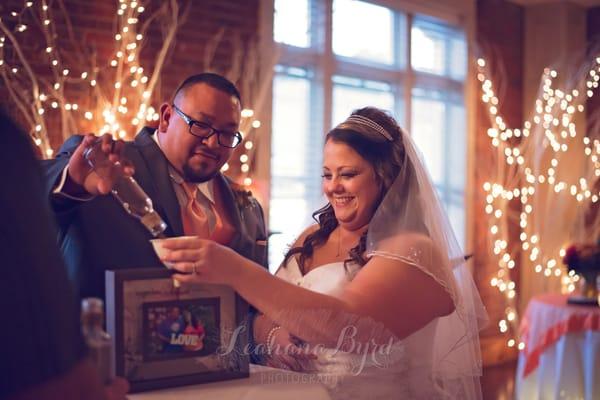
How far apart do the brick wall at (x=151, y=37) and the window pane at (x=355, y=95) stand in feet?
3.12

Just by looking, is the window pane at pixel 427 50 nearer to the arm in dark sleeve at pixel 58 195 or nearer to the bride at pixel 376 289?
the bride at pixel 376 289

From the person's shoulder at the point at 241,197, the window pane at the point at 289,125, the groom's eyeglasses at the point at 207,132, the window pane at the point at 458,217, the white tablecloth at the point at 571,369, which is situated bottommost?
the white tablecloth at the point at 571,369

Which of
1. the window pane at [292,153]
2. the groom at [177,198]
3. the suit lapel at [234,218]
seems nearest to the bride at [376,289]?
the suit lapel at [234,218]

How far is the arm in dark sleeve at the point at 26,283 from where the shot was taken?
820 millimetres

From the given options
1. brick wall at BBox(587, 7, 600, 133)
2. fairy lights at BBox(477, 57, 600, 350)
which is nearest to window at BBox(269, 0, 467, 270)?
fairy lights at BBox(477, 57, 600, 350)

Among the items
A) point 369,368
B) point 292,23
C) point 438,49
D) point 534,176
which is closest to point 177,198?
point 369,368

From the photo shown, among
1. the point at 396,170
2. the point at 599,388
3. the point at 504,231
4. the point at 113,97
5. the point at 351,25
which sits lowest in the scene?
the point at 599,388

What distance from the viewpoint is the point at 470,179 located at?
684 cm

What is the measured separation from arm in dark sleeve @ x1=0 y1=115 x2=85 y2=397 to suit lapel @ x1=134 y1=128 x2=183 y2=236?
1527mm

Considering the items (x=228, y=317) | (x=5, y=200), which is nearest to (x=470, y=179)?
(x=228, y=317)

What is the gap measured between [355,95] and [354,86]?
7 centimetres

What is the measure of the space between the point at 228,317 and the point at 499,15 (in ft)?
20.3

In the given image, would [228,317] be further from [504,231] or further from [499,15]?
[499,15]

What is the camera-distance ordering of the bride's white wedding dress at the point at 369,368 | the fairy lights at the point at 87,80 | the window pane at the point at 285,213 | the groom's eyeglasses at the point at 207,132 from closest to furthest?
1. the bride's white wedding dress at the point at 369,368
2. the groom's eyeglasses at the point at 207,132
3. the fairy lights at the point at 87,80
4. the window pane at the point at 285,213
